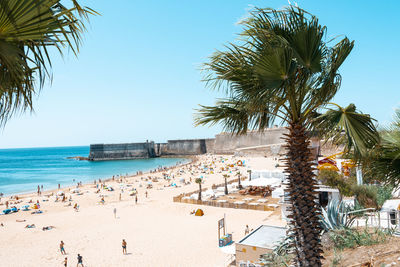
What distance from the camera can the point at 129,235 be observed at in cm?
1570

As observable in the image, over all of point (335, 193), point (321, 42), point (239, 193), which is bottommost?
point (239, 193)

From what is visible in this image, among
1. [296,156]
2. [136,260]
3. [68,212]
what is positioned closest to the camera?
[296,156]

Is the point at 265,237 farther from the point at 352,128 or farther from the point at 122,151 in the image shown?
the point at 122,151

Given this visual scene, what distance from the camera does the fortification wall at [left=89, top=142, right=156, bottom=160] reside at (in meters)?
105

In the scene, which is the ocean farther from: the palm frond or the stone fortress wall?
the palm frond

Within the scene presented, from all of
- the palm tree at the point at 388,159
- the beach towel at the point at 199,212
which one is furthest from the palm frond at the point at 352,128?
the beach towel at the point at 199,212

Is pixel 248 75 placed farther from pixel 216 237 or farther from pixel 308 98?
pixel 216 237

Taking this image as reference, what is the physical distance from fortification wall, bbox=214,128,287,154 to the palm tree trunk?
194 feet

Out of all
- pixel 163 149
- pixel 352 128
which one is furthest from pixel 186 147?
pixel 352 128

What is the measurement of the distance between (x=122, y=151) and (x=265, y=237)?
103431 mm

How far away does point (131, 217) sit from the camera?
19969 mm

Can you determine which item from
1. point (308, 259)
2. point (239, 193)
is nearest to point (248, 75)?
point (308, 259)

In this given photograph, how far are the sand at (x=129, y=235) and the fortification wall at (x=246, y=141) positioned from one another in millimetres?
45636

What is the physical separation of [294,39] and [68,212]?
25526 mm
